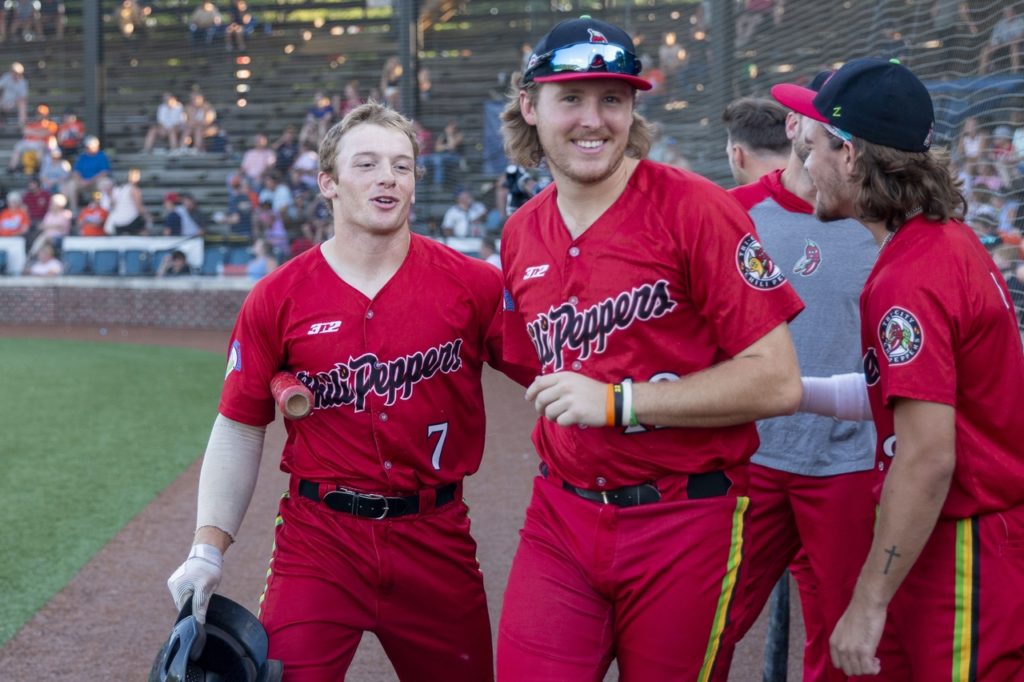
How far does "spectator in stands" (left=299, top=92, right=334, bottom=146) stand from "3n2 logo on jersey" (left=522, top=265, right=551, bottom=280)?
18.4m

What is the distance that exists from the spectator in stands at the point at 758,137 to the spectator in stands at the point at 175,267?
1646 cm

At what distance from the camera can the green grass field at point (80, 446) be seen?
6.39 m

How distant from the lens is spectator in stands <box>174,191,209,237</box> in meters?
20.5

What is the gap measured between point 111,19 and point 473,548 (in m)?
24.5

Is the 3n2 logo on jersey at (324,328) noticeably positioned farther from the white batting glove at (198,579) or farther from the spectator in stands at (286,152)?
the spectator in stands at (286,152)

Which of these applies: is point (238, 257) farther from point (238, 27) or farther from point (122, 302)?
point (238, 27)

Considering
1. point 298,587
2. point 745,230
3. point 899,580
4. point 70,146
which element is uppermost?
point 70,146

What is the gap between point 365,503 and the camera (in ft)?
11.0

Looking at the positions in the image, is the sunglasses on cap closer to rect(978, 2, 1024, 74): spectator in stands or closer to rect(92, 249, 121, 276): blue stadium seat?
rect(978, 2, 1024, 74): spectator in stands

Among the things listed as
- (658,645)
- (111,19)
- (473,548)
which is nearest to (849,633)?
(658,645)

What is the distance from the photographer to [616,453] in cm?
279

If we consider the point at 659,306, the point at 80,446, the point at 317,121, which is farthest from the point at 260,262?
the point at 659,306

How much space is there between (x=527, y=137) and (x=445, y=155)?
636 inches

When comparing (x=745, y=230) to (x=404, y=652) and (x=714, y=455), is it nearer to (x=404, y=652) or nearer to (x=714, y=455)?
(x=714, y=455)
